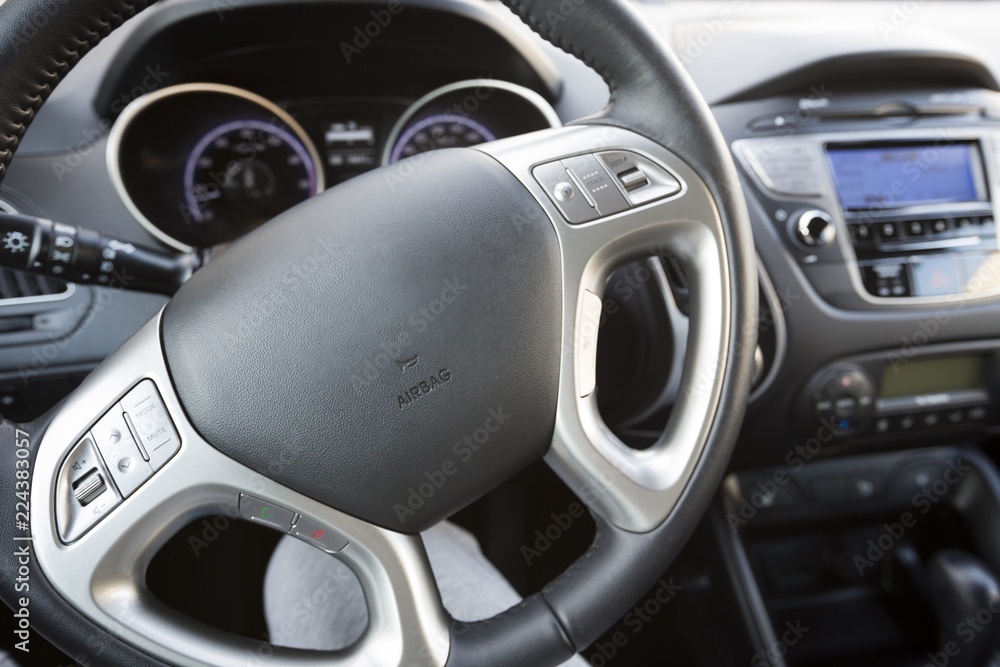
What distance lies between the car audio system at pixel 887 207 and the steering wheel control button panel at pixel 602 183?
0.46 metres

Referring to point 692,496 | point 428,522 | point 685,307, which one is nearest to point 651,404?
point 685,307

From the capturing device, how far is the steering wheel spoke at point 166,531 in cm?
61

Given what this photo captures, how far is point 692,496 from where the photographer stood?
28.6 inches

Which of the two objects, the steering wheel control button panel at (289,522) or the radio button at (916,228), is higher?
the steering wheel control button panel at (289,522)

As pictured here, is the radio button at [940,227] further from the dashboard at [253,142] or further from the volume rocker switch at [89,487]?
the volume rocker switch at [89,487]

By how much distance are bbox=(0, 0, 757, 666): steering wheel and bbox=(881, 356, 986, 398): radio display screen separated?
59 centimetres

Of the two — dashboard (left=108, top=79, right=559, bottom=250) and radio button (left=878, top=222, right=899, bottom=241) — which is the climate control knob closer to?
radio button (left=878, top=222, right=899, bottom=241)

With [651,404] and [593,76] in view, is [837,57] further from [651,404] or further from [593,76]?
[651,404]

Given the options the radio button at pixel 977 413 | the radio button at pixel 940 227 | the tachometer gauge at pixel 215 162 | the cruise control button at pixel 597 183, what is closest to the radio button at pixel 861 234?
the radio button at pixel 940 227

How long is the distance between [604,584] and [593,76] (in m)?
0.75

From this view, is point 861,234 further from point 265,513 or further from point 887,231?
point 265,513

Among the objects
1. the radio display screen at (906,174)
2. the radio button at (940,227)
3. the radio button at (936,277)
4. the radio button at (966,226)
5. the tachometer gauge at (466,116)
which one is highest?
the tachometer gauge at (466,116)

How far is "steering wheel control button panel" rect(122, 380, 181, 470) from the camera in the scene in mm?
631

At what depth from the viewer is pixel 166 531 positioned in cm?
64
